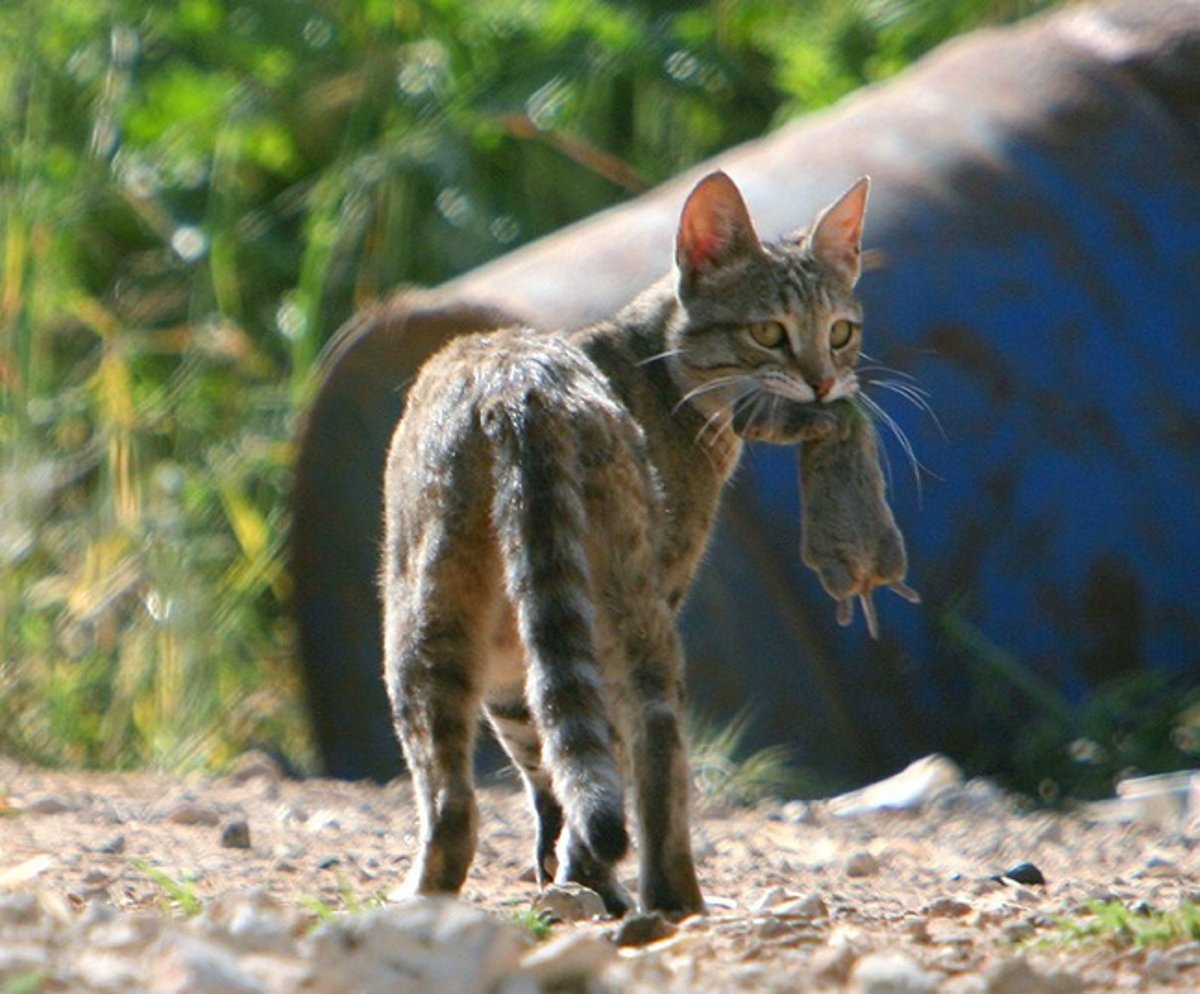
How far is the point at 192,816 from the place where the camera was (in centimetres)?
535

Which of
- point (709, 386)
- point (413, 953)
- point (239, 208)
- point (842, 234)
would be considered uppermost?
point (239, 208)

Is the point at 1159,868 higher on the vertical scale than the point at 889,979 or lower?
lower

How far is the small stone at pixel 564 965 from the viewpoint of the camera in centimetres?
273

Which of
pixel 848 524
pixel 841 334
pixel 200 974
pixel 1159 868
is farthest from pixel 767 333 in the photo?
pixel 200 974

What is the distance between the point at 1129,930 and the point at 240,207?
6.42m

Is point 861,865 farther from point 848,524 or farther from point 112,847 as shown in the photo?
point 112,847

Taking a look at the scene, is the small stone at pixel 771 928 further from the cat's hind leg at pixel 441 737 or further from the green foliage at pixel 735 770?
the green foliage at pixel 735 770

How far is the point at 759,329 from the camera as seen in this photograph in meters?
4.78

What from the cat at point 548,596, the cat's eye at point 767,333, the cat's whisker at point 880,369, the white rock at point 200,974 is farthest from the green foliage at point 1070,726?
the white rock at point 200,974

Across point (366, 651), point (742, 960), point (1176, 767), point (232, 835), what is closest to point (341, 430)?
point (366, 651)

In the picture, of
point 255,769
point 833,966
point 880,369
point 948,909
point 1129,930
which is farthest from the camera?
point 255,769

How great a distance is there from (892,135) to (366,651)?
7.64ft

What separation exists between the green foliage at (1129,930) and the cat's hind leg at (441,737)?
1.02m

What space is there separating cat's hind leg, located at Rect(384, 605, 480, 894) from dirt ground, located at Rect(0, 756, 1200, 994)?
129 mm
